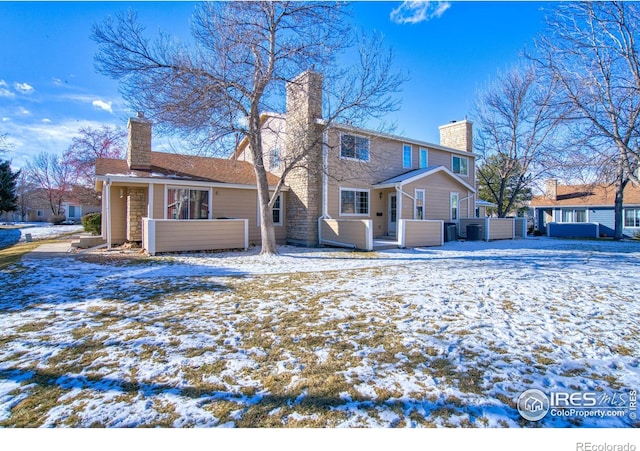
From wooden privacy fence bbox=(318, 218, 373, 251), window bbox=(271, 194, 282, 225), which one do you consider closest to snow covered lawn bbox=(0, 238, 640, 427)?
wooden privacy fence bbox=(318, 218, 373, 251)

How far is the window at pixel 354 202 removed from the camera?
14.4 m

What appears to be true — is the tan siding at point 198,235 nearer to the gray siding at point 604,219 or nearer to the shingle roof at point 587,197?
the shingle roof at point 587,197

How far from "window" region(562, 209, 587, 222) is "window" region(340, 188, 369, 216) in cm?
2181

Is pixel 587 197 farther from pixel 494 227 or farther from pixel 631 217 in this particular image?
pixel 494 227

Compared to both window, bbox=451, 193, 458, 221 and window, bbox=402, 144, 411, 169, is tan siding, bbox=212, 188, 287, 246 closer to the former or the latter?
window, bbox=402, 144, 411, 169

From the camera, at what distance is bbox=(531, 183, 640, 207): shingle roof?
24281 millimetres

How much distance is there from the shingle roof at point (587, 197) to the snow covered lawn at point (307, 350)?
24375 millimetres

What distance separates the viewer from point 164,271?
7.55 meters

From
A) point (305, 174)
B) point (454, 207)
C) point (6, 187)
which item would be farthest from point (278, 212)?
point (6, 187)
